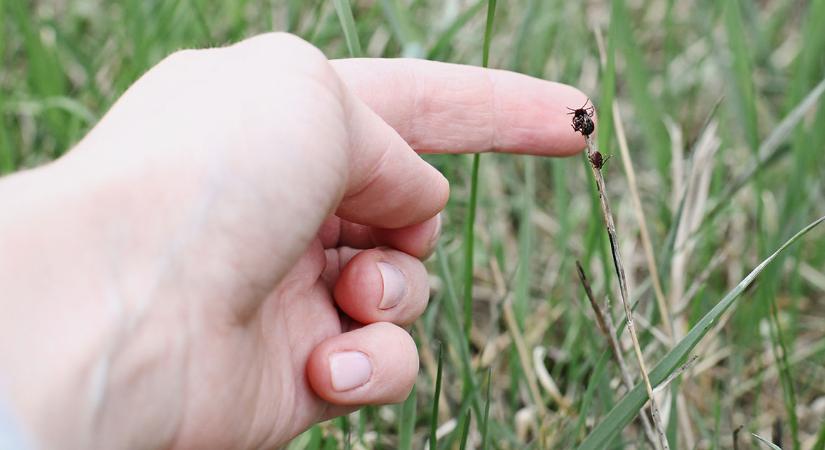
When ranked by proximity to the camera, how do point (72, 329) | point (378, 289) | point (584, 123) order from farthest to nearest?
point (378, 289)
point (584, 123)
point (72, 329)

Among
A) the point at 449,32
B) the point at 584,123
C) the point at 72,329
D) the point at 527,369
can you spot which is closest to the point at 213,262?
the point at 72,329

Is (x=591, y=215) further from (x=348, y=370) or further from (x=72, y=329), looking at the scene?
(x=72, y=329)

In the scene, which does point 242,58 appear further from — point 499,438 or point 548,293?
point 548,293

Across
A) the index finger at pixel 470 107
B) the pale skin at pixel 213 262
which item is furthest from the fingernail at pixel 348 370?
the index finger at pixel 470 107

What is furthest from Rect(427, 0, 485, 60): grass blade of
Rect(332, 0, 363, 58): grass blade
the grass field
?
Rect(332, 0, 363, 58): grass blade

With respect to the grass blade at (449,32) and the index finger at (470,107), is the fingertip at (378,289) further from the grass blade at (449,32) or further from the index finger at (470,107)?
→ the grass blade at (449,32)

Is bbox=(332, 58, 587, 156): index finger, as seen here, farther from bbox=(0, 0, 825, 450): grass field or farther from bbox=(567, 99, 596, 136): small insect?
bbox=(567, 99, 596, 136): small insect
